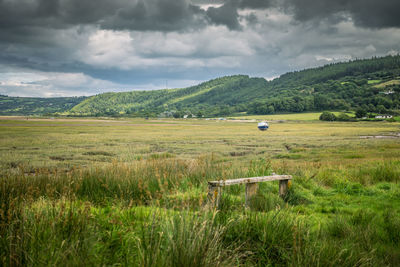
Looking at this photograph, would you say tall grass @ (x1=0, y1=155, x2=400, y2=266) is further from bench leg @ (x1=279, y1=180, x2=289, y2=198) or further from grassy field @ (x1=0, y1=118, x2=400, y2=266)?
bench leg @ (x1=279, y1=180, x2=289, y2=198)

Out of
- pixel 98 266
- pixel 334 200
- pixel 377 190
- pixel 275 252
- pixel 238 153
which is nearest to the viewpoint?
pixel 98 266

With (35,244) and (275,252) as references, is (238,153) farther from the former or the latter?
(35,244)

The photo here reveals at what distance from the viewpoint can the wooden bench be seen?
6182mm

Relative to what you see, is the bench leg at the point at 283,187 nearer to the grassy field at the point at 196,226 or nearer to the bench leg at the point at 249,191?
the grassy field at the point at 196,226

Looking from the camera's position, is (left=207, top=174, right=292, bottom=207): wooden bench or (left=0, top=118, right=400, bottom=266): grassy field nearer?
(left=0, top=118, right=400, bottom=266): grassy field

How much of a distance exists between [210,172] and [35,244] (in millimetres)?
7645

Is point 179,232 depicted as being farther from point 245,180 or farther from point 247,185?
point 247,185

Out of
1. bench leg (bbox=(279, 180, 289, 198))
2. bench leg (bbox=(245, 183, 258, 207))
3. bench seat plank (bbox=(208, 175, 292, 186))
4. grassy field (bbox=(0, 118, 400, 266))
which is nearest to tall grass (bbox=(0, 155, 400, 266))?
grassy field (bbox=(0, 118, 400, 266))

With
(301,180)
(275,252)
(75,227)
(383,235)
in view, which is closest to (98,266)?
(75,227)

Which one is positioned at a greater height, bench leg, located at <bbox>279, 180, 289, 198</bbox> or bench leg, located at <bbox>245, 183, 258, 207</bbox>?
bench leg, located at <bbox>245, 183, 258, 207</bbox>

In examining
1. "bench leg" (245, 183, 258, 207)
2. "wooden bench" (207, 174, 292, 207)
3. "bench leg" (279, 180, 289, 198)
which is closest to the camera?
"wooden bench" (207, 174, 292, 207)

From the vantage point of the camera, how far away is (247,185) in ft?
25.0

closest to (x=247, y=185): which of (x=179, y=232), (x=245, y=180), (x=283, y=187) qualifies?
(x=245, y=180)

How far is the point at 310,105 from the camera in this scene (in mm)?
194125
